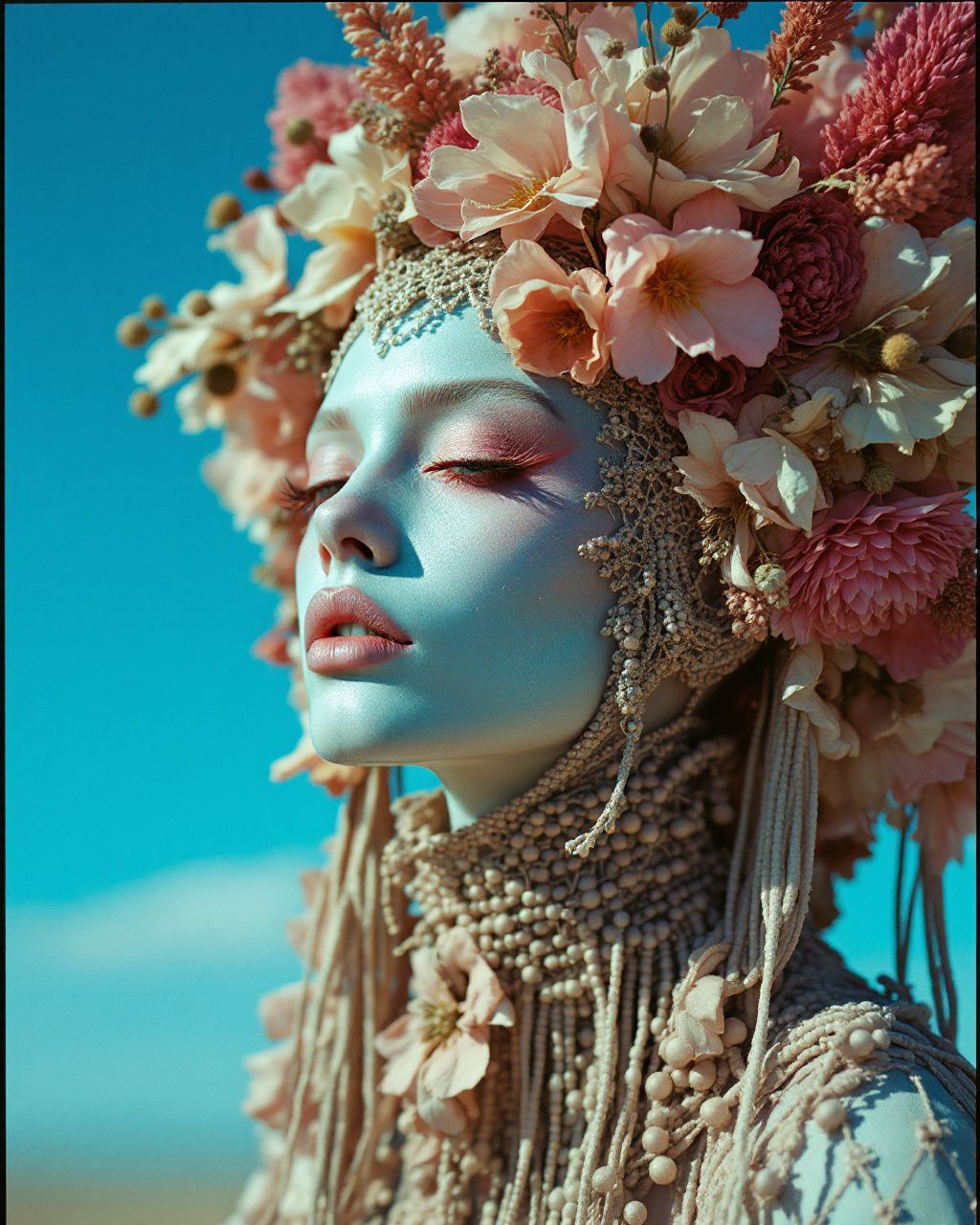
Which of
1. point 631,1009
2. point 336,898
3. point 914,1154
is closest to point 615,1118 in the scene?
point 631,1009

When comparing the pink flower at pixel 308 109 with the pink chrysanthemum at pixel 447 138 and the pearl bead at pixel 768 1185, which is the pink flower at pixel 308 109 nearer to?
the pink chrysanthemum at pixel 447 138

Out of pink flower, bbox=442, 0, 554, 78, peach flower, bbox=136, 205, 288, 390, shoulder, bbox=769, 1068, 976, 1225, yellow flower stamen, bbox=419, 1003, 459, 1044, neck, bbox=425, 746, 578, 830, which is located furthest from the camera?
peach flower, bbox=136, 205, 288, 390

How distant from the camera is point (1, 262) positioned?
83.1 inches

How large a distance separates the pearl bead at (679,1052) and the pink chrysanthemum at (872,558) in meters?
0.54

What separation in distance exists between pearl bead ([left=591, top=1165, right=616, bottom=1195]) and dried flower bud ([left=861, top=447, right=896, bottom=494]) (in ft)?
2.97

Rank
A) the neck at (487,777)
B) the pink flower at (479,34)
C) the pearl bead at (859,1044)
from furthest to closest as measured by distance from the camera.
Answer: the pink flower at (479,34), the neck at (487,777), the pearl bead at (859,1044)

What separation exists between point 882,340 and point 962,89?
1.12 ft

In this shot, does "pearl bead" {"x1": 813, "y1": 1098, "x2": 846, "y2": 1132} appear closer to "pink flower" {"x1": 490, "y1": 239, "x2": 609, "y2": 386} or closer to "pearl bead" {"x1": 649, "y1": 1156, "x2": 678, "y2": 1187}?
"pearl bead" {"x1": 649, "y1": 1156, "x2": 678, "y2": 1187}

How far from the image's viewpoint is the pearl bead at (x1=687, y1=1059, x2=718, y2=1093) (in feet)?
5.11

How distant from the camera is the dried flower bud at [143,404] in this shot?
7.49 feet

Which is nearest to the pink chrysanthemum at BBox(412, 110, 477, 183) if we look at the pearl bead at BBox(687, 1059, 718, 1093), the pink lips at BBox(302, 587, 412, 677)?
the pink lips at BBox(302, 587, 412, 677)

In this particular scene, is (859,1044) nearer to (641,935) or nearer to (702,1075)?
(702,1075)

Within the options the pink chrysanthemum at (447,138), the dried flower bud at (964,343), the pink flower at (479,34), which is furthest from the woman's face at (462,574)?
the pink flower at (479,34)

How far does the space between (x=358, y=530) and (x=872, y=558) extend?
644 millimetres
